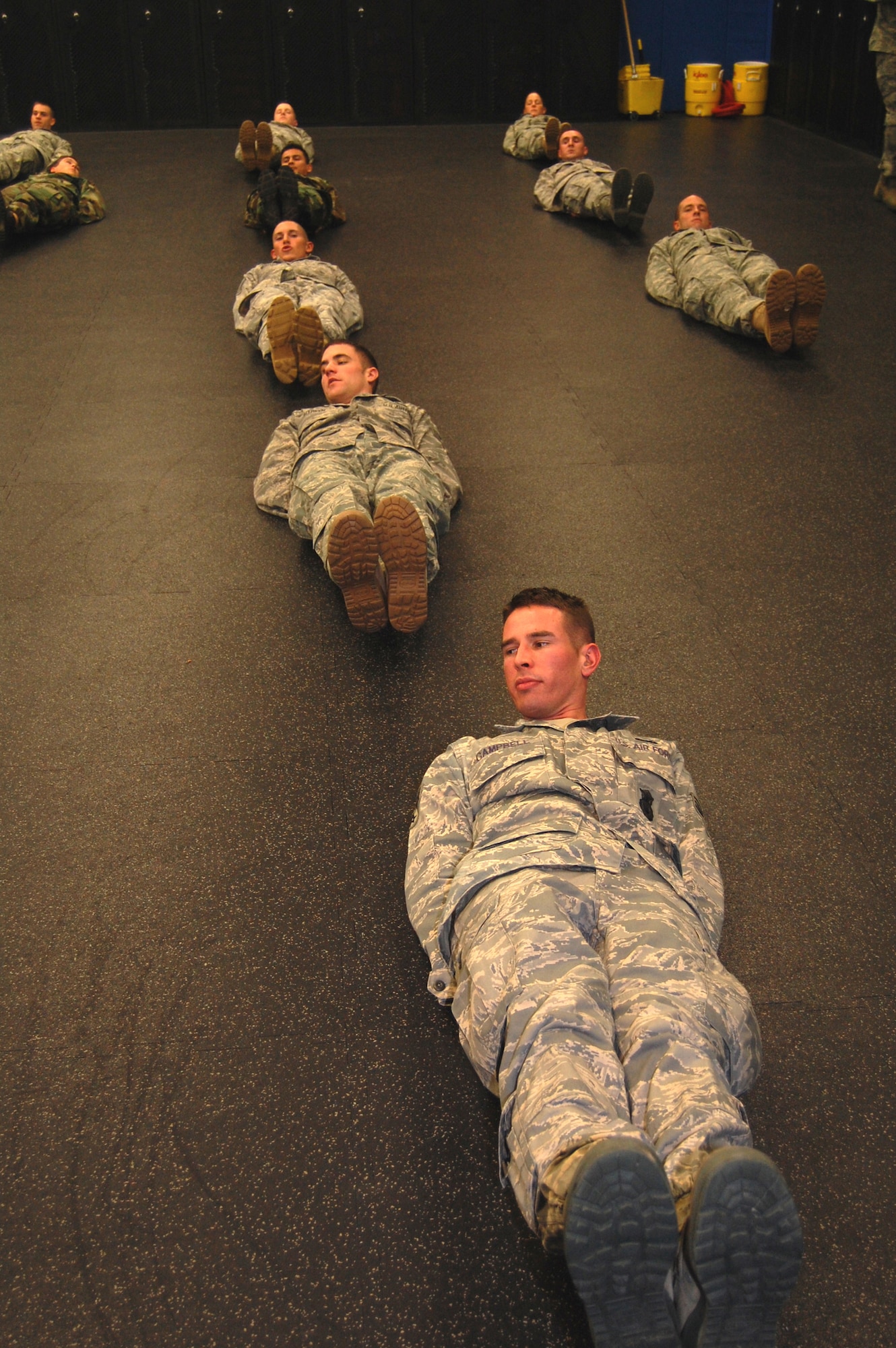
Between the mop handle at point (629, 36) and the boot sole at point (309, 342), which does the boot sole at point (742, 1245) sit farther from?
the mop handle at point (629, 36)

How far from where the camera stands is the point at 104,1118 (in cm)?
140

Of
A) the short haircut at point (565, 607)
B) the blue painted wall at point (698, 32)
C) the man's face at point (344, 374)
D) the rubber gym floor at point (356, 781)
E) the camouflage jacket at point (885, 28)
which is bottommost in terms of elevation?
the rubber gym floor at point (356, 781)

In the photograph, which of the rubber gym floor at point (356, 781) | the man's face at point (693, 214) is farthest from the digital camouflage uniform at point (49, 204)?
the man's face at point (693, 214)

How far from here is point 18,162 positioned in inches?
245

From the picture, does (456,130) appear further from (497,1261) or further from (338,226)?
(497,1261)

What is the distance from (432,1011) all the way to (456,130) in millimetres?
8509

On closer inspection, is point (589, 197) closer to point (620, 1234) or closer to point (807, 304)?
point (807, 304)

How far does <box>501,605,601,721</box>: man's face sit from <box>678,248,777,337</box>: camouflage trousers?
2666mm

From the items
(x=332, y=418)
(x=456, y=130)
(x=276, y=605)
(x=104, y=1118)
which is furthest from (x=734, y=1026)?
(x=456, y=130)

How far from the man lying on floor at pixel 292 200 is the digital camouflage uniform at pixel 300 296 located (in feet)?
3.50

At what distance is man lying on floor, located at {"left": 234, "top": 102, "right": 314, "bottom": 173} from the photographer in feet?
21.7

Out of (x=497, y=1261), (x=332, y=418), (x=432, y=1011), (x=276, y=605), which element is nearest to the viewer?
(x=497, y=1261)

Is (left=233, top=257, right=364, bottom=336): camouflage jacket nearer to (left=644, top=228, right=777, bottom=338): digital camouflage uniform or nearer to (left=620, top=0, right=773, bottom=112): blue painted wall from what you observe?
(left=644, top=228, right=777, bottom=338): digital camouflage uniform

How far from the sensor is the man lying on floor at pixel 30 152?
6.18 m
